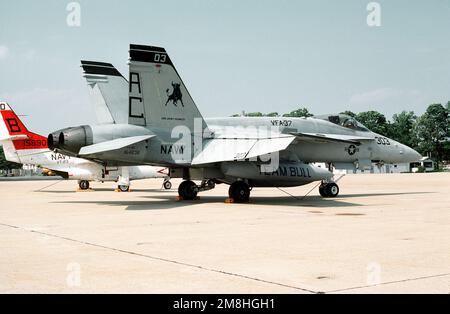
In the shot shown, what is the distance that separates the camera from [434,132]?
127 meters

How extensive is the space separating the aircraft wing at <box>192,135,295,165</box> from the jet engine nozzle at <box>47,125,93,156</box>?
410cm

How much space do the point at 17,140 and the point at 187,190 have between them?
50.7ft

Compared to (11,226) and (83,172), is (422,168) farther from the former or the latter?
(11,226)

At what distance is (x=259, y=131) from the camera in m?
20.7

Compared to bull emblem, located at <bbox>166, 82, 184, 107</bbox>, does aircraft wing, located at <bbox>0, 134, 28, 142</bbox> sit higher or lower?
lower

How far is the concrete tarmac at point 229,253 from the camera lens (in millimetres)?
5887

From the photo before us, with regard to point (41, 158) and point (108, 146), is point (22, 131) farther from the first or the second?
point (108, 146)

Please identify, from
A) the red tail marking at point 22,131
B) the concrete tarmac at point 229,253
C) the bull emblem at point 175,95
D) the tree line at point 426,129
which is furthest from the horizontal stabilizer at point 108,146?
the tree line at point 426,129

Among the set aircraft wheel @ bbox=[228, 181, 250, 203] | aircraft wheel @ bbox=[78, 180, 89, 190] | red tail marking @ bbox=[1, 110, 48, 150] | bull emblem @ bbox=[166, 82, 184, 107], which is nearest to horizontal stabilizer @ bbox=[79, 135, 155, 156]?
bull emblem @ bbox=[166, 82, 184, 107]

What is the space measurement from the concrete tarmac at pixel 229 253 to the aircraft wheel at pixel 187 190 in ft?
24.6

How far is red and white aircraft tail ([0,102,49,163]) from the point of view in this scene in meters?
32.4

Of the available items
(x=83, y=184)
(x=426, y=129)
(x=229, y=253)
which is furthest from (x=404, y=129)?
(x=229, y=253)

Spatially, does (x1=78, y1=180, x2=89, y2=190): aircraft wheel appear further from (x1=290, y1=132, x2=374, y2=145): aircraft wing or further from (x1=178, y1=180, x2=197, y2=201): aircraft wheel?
(x1=290, y1=132, x2=374, y2=145): aircraft wing
